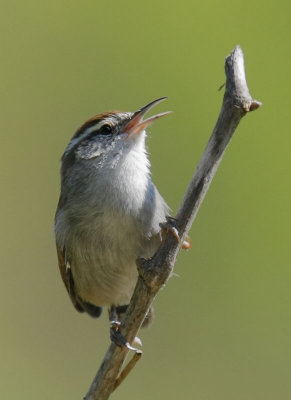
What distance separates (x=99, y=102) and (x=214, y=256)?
169 centimetres

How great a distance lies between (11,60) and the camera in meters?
6.64

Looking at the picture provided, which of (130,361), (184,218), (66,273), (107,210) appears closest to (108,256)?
(107,210)

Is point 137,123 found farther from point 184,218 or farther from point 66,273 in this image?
point 184,218

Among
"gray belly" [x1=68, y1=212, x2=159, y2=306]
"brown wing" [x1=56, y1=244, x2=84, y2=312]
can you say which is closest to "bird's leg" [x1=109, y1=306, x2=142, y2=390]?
"gray belly" [x1=68, y1=212, x2=159, y2=306]

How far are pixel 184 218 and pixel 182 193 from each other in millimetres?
2358

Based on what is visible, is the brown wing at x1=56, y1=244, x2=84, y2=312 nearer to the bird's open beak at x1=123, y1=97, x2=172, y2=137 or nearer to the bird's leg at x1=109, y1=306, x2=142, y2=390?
the bird's open beak at x1=123, y1=97, x2=172, y2=137

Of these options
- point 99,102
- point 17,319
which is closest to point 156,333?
point 17,319

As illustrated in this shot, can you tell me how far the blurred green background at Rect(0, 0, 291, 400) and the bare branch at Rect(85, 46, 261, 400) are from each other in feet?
6.30

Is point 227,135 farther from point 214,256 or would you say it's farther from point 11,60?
point 11,60

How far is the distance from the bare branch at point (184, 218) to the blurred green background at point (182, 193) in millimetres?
1922

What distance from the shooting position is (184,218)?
308cm

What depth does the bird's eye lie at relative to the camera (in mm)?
4578

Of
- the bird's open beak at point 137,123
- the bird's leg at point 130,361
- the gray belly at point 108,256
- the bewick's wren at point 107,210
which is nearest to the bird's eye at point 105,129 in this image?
the bewick's wren at point 107,210

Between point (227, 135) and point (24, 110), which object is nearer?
point (227, 135)
